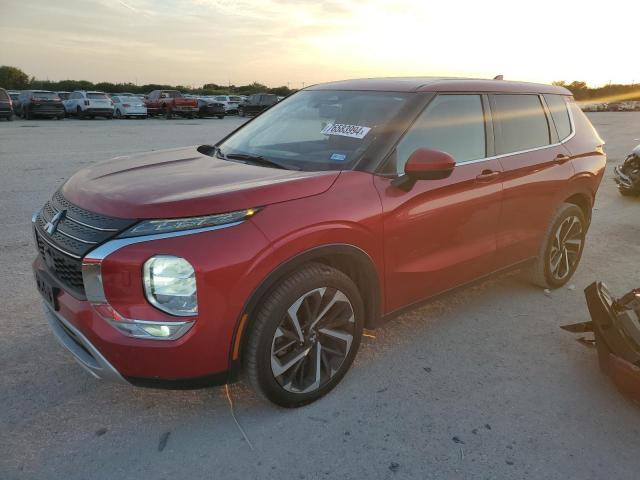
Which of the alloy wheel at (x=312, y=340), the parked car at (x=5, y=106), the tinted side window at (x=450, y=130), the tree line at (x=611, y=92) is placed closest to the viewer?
the alloy wheel at (x=312, y=340)

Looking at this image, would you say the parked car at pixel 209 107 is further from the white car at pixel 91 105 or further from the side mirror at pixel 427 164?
the side mirror at pixel 427 164

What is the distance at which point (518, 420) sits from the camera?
2.80 m

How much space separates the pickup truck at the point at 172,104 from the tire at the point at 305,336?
30.5m

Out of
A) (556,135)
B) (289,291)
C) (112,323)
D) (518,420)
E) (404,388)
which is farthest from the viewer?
(556,135)

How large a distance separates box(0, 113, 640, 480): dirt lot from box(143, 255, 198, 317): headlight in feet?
2.50

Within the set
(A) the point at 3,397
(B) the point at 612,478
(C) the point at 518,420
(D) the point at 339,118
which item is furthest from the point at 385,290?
(A) the point at 3,397

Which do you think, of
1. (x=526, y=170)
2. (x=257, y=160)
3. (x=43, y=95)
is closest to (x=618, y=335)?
(x=526, y=170)

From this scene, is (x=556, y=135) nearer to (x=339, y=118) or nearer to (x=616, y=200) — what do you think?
(x=339, y=118)

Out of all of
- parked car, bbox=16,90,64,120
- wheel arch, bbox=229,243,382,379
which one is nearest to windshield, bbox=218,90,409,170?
wheel arch, bbox=229,243,382,379

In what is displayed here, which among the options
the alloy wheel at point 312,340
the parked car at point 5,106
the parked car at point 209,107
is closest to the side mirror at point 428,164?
the alloy wheel at point 312,340

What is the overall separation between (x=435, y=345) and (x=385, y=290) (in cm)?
78

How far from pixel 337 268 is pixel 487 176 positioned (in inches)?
53.8

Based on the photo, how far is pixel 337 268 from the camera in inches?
119

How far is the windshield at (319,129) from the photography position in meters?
3.17
